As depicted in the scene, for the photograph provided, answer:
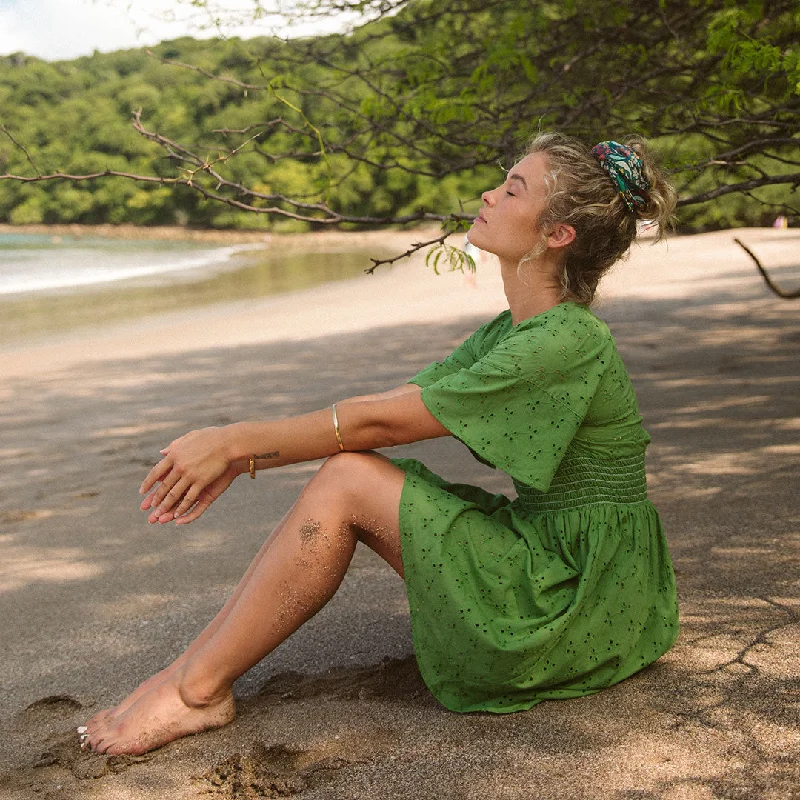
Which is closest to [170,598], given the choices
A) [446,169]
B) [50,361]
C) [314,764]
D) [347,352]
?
[314,764]

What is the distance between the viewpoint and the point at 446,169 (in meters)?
4.72

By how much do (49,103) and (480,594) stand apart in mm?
62054

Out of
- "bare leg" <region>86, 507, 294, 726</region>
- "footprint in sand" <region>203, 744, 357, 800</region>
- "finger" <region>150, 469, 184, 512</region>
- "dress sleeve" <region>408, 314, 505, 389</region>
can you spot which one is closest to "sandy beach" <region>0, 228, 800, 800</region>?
"footprint in sand" <region>203, 744, 357, 800</region>

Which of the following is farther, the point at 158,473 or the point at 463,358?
the point at 463,358

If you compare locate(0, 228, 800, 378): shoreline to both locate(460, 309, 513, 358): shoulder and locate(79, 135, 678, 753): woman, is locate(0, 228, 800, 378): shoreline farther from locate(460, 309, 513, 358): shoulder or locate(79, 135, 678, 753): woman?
locate(79, 135, 678, 753): woman

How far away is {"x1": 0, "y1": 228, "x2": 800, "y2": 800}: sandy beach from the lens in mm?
2023

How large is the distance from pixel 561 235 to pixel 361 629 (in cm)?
127

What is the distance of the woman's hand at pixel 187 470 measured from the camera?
7.29ft

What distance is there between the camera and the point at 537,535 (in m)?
2.26

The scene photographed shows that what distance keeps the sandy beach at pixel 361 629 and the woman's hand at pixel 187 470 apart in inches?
20.8

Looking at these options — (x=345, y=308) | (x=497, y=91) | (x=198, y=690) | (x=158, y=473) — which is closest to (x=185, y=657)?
(x=198, y=690)

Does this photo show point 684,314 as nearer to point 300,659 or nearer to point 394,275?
point 300,659

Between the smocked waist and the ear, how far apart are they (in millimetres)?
477

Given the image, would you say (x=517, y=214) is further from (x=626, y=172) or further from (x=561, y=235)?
(x=626, y=172)
